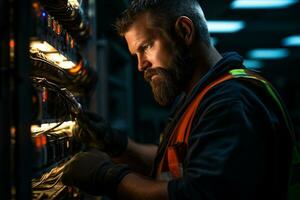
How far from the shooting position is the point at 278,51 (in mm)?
8820

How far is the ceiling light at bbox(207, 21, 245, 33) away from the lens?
6.06 meters

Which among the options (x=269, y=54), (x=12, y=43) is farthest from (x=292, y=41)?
(x=12, y=43)

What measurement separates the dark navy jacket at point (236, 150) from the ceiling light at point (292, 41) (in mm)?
6257

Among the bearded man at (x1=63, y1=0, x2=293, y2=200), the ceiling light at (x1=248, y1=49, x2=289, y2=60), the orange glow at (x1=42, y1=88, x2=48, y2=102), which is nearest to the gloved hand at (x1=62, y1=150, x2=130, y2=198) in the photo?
the bearded man at (x1=63, y1=0, x2=293, y2=200)

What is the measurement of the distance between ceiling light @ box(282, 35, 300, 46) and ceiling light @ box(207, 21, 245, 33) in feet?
4.33

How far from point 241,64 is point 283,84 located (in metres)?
9.19

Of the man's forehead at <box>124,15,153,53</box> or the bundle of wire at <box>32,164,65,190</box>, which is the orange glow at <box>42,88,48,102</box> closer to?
the bundle of wire at <box>32,164,65,190</box>

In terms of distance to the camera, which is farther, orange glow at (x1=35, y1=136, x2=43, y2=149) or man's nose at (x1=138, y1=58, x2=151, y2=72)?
man's nose at (x1=138, y1=58, x2=151, y2=72)

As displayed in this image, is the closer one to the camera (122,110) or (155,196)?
(155,196)

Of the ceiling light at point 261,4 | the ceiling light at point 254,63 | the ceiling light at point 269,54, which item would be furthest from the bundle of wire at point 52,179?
the ceiling light at point 254,63

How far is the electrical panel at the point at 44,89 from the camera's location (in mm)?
950

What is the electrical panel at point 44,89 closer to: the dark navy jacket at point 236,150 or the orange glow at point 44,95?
the orange glow at point 44,95

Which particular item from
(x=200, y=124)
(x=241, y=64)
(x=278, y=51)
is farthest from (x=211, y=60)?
(x=278, y=51)

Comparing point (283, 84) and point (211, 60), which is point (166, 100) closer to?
point (211, 60)
